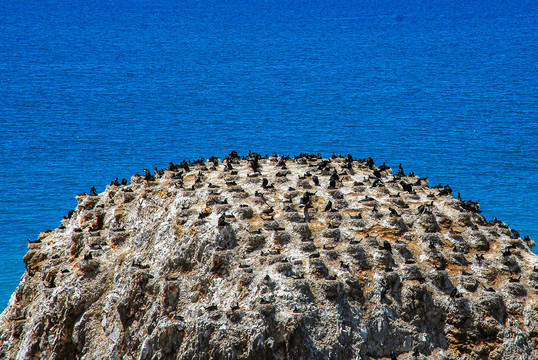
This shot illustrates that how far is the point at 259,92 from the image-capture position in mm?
59844

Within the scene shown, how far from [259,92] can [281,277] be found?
4477 cm

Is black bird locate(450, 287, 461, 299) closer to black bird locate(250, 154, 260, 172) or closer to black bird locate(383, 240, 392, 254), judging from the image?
black bird locate(383, 240, 392, 254)

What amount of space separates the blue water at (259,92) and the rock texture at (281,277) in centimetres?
1443

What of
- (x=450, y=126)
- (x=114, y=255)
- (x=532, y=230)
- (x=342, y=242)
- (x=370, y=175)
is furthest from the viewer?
(x=450, y=126)

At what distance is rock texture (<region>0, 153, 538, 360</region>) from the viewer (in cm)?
1598

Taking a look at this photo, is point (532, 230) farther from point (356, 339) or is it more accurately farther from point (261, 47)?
point (261, 47)

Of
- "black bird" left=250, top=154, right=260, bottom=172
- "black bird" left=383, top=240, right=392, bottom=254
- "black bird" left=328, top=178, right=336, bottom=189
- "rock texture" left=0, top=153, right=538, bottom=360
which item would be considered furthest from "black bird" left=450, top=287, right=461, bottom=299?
"black bird" left=250, top=154, right=260, bottom=172

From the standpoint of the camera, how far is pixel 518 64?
65625mm

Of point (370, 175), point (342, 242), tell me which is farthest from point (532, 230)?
point (342, 242)

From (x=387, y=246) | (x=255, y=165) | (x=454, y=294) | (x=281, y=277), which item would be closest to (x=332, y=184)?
(x=255, y=165)

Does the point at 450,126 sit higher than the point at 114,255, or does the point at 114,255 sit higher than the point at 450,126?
the point at 450,126

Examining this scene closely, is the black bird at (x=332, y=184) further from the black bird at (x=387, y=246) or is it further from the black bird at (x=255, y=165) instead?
the black bird at (x=387, y=246)

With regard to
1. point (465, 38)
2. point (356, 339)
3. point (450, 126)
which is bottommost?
point (356, 339)

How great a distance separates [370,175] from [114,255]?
8500 millimetres
